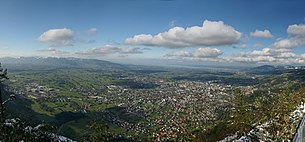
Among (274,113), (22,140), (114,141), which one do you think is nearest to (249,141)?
(274,113)

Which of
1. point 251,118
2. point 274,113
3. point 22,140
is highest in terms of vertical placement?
point 274,113

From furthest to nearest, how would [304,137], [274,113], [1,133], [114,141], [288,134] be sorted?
[114,141] → [1,133] → [274,113] → [288,134] → [304,137]

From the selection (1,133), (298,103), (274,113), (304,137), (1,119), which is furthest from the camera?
(1,119)

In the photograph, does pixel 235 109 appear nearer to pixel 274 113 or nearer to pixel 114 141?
pixel 274 113

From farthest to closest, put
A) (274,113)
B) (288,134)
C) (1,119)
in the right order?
(1,119) → (274,113) → (288,134)

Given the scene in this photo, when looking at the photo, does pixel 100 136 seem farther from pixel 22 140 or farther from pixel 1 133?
pixel 1 133

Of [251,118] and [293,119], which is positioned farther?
[251,118]

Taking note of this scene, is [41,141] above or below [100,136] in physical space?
below

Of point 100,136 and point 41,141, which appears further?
point 41,141

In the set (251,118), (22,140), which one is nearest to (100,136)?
(22,140)
